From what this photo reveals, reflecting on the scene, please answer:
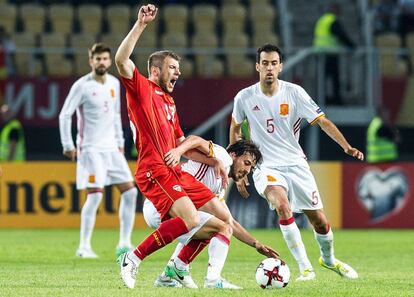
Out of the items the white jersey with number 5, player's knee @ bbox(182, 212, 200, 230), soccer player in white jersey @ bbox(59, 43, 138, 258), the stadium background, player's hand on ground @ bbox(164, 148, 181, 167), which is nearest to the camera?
player's hand on ground @ bbox(164, 148, 181, 167)

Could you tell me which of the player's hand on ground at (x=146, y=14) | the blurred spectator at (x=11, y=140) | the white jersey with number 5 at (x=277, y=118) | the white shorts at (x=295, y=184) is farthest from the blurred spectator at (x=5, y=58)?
the player's hand on ground at (x=146, y=14)

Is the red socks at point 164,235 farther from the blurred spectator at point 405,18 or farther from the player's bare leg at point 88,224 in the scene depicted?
the blurred spectator at point 405,18

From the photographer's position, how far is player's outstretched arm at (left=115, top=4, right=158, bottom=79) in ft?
29.6

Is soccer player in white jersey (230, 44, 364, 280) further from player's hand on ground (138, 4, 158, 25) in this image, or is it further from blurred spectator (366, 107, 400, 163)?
blurred spectator (366, 107, 400, 163)

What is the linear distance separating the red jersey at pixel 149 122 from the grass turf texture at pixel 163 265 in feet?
3.30

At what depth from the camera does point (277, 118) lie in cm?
1125

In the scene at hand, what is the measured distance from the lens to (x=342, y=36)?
2150 centimetres

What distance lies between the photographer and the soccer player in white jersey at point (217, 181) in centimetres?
982

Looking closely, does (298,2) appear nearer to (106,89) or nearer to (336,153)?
(336,153)

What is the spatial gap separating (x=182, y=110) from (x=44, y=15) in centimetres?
384

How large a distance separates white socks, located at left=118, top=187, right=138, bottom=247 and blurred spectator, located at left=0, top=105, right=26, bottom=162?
6148 mm

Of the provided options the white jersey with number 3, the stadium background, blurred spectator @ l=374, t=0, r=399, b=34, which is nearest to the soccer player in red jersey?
the white jersey with number 3

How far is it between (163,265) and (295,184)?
2142mm

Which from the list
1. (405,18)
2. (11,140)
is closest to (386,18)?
(405,18)
